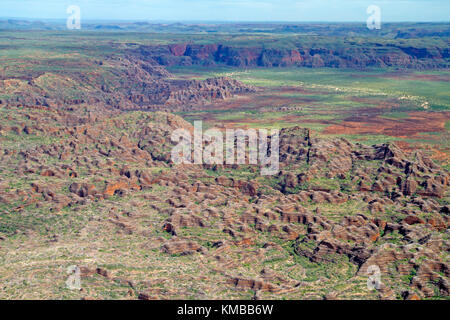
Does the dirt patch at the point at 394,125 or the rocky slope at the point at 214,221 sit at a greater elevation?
the dirt patch at the point at 394,125

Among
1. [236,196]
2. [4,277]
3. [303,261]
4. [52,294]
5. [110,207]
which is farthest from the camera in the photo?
[236,196]

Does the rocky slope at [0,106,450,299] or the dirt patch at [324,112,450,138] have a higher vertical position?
the dirt patch at [324,112,450,138]

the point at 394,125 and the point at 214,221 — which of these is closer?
the point at 214,221

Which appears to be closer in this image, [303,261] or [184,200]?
[303,261]

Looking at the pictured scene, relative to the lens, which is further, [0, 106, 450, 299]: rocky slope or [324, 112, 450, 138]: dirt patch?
[324, 112, 450, 138]: dirt patch

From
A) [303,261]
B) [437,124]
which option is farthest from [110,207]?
[437,124]

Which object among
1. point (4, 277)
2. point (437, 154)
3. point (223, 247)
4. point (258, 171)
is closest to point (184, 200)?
point (223, 247)

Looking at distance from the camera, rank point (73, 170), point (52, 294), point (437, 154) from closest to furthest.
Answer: point (52, 294) → point (73, 170) → point (437, 154)

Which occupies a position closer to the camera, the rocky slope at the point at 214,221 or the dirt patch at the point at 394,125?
the rocky slope at the point at 214,221

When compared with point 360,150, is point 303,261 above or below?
below

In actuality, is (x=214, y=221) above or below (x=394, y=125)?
below

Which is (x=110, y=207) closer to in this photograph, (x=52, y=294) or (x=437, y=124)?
(x=52, y=294)
